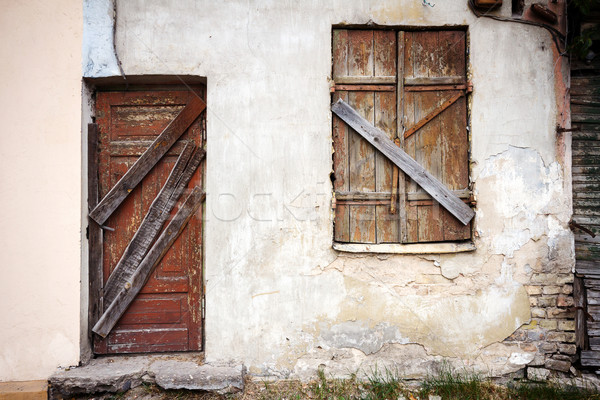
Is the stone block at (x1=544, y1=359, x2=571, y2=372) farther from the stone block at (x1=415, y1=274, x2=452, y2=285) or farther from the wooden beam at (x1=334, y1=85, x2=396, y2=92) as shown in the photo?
the wooden beam at (x1=334, y1=85, x2=396, y2=92)

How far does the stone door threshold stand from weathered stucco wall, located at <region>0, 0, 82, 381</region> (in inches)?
7.4

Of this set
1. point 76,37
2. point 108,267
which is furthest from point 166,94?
point 108,267

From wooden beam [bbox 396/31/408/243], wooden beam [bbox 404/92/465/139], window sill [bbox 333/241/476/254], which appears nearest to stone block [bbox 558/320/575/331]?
window sill [bbox 333/241/476/254]

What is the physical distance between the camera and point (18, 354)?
3.14m

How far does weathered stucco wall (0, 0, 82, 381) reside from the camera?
3166mm

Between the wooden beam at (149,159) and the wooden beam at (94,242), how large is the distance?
114 millimetres

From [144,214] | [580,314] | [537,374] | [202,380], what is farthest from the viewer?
[144,214]

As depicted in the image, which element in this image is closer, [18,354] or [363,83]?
[18,354]

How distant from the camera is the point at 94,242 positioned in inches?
133

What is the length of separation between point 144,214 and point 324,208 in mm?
1716

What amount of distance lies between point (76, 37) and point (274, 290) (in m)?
2.86

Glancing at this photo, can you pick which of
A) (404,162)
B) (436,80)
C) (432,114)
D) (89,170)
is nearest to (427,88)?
(436,80)

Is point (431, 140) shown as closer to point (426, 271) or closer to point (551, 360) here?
point (426, 271)

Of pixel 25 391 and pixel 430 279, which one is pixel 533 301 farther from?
pixel 25 391
